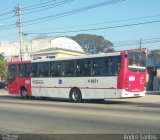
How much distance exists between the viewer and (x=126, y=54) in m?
22.6

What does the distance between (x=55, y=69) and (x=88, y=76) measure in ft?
11.4

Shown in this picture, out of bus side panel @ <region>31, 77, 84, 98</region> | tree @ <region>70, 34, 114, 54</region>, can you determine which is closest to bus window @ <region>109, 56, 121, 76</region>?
bus side panel @ <region>31, 77, 84, 98</region>

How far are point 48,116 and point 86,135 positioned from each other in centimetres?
538

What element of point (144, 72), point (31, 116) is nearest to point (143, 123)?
point (31, 116)

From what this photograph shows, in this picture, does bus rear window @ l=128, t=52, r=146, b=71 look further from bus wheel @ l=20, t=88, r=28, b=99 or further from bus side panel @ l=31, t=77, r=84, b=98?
bus wheel @ l=20, t=88, r=28, b=99

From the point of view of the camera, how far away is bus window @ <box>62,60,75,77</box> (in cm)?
2593

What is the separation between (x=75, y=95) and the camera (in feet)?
85.0

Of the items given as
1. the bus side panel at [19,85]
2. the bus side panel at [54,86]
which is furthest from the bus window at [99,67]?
the bus side panel at [19,85]

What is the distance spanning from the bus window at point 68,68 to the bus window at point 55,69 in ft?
1.46

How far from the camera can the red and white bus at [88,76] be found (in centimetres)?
2289

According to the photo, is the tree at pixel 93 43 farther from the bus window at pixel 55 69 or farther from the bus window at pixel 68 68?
the bus window at pixel 68 68

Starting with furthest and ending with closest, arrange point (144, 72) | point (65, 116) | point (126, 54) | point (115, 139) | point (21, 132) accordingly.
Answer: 1. point (144, 72)
2. point (126, 54)
3. point (65, 116)
4. point (21, 132)
5. point (115, 139)

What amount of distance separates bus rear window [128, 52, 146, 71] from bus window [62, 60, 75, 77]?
4.39m

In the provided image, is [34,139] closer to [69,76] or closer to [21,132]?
[21,132]
